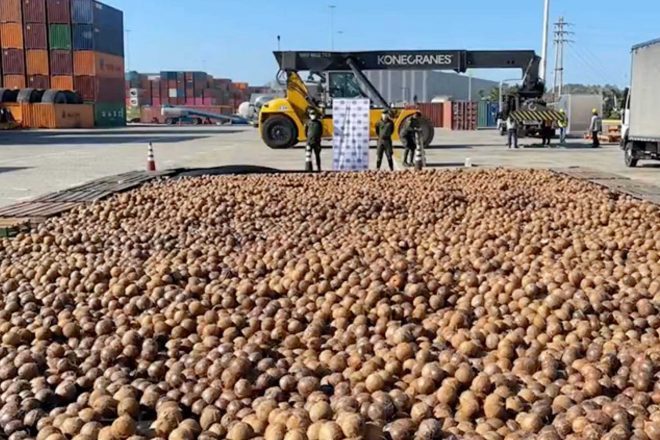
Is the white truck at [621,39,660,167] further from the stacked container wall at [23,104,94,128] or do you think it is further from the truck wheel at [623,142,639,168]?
the stacked container wall at [23,104,94,128]

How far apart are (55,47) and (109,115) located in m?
6.95

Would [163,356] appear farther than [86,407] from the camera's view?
Yes

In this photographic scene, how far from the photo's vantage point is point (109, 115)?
211 feet

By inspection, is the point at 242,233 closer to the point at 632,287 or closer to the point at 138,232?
the point at 138,232

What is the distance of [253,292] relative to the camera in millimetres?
4992

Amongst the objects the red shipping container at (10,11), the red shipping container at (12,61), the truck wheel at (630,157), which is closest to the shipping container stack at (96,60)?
the red shipping container at (12,61)

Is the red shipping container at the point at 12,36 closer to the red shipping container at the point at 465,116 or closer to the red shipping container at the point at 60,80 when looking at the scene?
the red shipping container at the point at 60,80

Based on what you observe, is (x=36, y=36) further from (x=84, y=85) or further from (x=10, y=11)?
(x=84, y=85)

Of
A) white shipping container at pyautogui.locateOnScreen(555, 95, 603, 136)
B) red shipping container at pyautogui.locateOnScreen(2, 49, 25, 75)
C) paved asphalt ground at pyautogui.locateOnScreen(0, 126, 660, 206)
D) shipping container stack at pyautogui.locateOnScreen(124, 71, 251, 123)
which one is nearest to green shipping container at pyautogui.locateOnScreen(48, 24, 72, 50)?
red shipping container at pyautogui.locateOnScreen(2, 49, 25, 75)

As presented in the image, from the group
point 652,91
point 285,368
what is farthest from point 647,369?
point 652,91

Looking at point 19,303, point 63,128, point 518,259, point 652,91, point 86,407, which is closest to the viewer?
point 86,407

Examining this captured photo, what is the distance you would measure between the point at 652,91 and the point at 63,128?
44702mm

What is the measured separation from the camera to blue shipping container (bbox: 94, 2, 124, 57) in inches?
2532

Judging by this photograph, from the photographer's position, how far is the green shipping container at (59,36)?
6206cm
